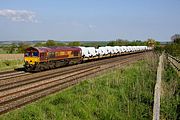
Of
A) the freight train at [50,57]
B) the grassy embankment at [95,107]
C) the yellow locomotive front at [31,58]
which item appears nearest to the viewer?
the grassy embankment at [95,107]

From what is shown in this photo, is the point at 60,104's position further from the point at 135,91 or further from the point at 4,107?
the point at 135,91

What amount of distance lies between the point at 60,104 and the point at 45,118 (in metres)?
2.22

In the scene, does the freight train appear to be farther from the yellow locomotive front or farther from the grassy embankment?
the grassy embankment

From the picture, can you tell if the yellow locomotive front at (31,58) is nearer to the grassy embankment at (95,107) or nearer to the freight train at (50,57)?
the freight train at (50,57)

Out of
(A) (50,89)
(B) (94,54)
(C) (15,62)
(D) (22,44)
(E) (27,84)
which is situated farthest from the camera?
(D) (22,44)

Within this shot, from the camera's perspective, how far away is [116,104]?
1217cm

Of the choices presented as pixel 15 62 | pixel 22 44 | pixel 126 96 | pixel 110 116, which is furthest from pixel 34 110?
pixel 22 44

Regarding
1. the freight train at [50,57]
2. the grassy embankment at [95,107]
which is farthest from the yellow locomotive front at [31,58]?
the grassy embankment at [95,107]

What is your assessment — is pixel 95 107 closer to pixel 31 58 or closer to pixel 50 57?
pixel 31 58

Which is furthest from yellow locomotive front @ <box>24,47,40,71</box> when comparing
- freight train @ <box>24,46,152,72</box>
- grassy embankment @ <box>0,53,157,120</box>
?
grassy embankment @ <box>0,53,157,120</box>

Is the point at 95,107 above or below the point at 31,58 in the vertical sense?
below

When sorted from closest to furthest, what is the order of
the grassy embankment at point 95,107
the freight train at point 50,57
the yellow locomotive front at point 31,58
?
the grassy embankment at point 95,107
the yellow locomotive front at point 31,58
the freight train at point 50,57

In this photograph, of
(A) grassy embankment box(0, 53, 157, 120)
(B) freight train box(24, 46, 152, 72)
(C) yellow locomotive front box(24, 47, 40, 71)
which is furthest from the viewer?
(B) freight train box(24, 46, 152, 72)

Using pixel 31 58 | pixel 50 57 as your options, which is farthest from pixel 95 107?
pixel 50 57
